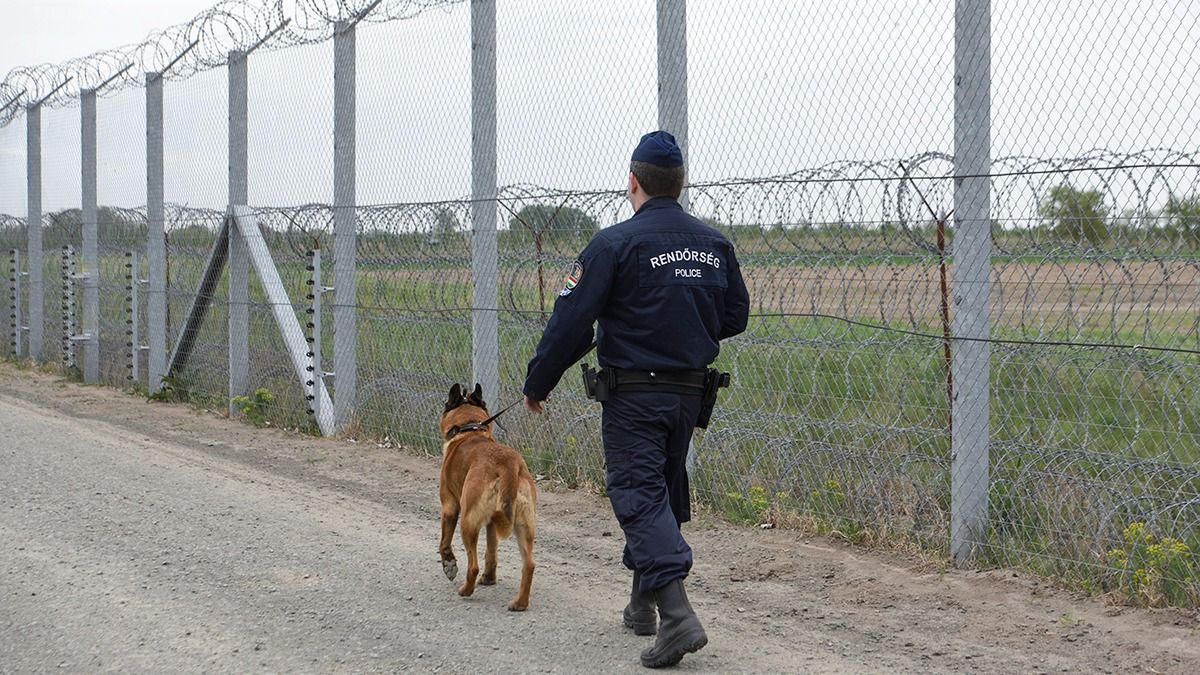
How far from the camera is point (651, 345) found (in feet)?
16.3

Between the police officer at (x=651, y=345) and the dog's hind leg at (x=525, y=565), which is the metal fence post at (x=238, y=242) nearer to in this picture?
the dog's hind leg at (x=525, y=565)

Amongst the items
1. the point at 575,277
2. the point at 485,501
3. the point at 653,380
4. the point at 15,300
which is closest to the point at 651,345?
the point at 653,380

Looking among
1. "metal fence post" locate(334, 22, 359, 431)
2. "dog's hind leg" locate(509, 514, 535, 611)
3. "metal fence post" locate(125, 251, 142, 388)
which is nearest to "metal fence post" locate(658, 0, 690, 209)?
"dog's hind leg" locate(509, 514, 535, 611)

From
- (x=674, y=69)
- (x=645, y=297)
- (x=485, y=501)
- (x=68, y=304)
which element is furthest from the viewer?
(x=68, y=304)

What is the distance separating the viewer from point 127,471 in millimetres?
9375

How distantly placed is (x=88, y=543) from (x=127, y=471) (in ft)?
7.99

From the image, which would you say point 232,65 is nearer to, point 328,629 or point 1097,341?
point 328,629

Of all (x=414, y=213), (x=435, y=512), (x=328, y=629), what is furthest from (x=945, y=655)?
(x=414, y=213)

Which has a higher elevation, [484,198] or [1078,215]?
[484,198]

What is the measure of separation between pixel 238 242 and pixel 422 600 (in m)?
7.53

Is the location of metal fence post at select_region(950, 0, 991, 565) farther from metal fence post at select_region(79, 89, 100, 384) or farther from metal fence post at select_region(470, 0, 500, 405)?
metal fence post at select_region(79, 89, 100, 384)

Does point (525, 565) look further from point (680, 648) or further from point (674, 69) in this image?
point (674, 69)

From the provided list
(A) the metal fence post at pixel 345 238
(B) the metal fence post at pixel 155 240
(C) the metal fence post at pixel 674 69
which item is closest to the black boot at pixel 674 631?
(C) the metal fence post at pixel 674 69

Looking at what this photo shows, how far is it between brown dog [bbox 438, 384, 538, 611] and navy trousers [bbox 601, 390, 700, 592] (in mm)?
781
